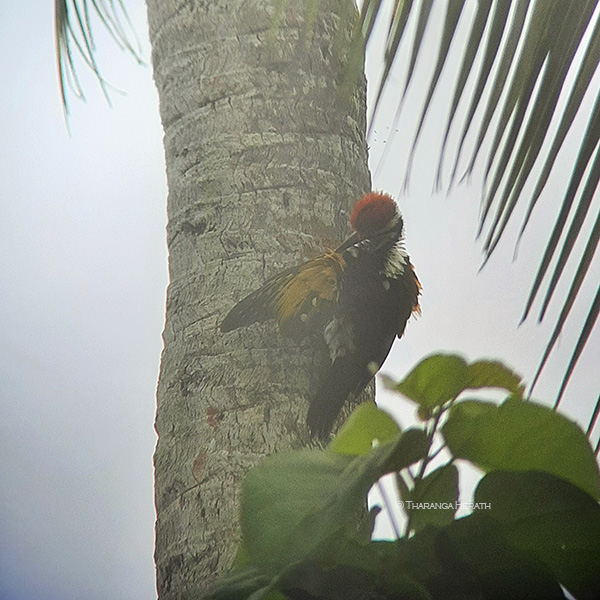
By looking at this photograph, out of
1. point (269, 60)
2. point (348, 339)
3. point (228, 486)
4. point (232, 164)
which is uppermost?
point (269, 60)

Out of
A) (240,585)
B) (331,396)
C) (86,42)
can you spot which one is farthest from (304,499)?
(86,42)

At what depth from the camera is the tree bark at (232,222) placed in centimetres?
71

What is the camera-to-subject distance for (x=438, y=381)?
33 cm

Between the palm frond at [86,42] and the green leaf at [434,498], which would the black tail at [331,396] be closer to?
the green leaf at [434,498]

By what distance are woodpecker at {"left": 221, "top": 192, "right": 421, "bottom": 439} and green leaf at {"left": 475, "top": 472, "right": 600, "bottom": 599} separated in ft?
1.40

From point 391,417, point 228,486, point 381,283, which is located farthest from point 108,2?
point 391,417

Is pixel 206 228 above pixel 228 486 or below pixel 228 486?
above

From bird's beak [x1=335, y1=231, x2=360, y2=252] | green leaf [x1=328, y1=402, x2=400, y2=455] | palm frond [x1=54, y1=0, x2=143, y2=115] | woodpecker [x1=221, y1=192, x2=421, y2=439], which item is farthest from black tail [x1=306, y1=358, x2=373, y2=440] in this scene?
palm frond [x1=54, y1=0, x2=143, y2=115]

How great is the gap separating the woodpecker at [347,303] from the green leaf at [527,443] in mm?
408

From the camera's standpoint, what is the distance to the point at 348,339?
2.34 feet

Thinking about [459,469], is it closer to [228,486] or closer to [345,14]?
[345,14]

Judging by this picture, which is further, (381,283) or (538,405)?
(381,283)

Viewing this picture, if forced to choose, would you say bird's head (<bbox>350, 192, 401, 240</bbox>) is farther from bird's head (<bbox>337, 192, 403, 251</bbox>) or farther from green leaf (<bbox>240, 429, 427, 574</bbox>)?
green leaf (<bbox>240, 429, 427, 574</bbox>)

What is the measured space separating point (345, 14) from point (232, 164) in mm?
360
